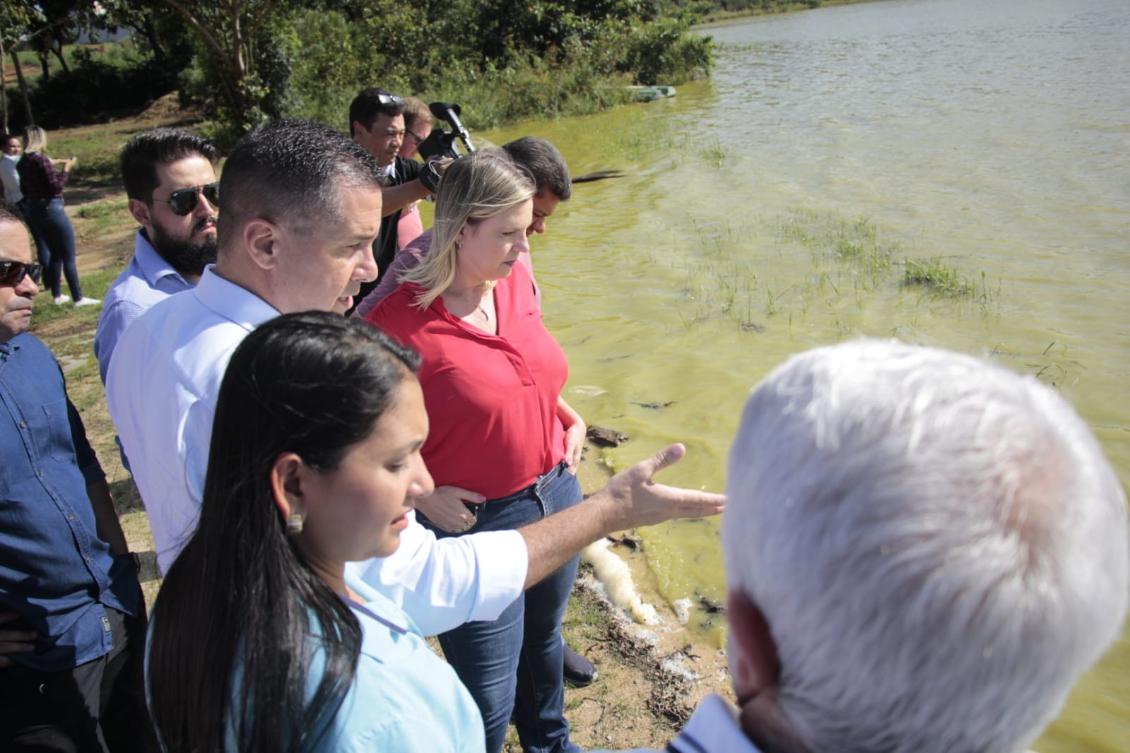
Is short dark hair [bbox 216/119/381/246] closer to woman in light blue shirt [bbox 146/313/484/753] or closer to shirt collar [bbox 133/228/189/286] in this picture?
woman in light blue shirt [bbox 146/313/484/753]

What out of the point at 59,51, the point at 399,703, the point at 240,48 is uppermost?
the point at 59,51

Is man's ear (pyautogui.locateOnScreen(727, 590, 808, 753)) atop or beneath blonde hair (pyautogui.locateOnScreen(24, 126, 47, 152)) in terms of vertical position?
beneath

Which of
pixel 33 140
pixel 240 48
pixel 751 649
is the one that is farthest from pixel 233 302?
pixel 240 48

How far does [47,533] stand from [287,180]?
1.16m

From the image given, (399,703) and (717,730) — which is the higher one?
(717,730)

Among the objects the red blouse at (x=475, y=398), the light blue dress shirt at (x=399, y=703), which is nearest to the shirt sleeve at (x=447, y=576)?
the light blue dress shirt at (x=399, y=703)

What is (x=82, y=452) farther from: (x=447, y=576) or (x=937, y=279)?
(x=937, y=279)

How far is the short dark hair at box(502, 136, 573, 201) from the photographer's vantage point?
3438 millimetres

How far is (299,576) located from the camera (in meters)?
1.26

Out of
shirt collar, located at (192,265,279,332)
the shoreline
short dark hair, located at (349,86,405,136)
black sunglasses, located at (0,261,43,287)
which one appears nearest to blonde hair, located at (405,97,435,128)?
short dark hair, located at (349,86,405,136)

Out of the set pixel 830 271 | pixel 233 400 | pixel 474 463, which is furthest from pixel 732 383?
pixel 233 400

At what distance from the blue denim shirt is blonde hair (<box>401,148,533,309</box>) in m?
1.07

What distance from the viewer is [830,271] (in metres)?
8.25

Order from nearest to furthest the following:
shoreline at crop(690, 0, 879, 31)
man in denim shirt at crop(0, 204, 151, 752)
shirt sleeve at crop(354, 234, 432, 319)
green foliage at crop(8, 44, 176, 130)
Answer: man in denim shirt at crop(0, 204, 151, 752), shirt sleeve at crop(354, 234, 432, 319), green foliage at crop(8, 44, 176, 130), shoreline at crop(690, 0, 879, 31)
